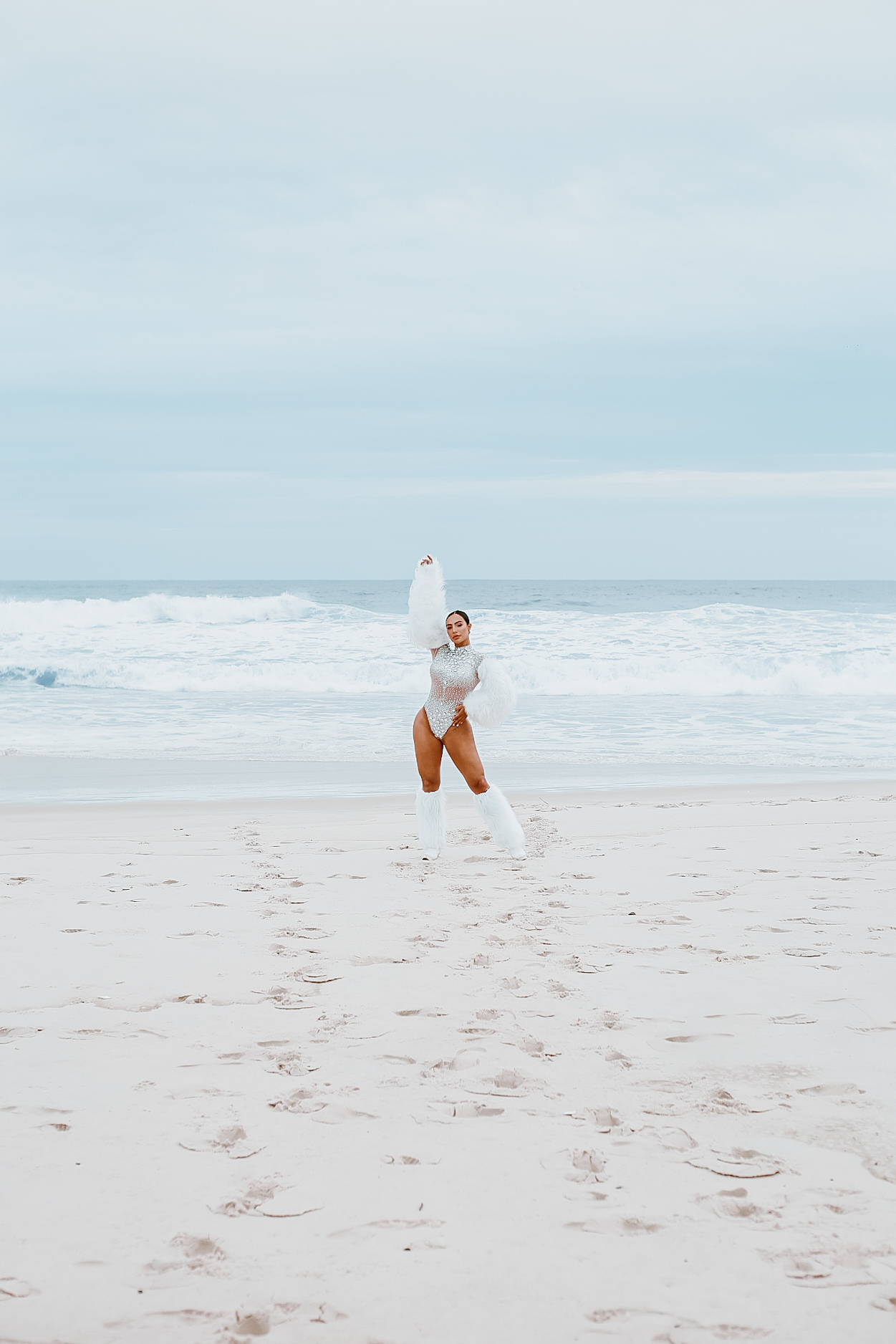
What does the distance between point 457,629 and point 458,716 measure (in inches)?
23.2

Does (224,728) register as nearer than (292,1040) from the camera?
No

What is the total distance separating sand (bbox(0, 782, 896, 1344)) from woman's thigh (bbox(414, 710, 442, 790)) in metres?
0.94

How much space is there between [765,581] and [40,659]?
2830 inches

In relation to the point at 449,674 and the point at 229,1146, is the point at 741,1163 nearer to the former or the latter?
the point at 229,1146

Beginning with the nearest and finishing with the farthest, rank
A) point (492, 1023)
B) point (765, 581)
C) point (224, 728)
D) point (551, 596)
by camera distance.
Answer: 1. point (492, 1023)
2. point (224, 728)
3. point (551, 596)
4. point (765, 581)

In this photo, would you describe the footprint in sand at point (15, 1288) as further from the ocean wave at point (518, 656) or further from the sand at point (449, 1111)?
the ocean wave at point (518, 656)

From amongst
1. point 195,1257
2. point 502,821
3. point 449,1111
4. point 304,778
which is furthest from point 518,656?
point 195,1257

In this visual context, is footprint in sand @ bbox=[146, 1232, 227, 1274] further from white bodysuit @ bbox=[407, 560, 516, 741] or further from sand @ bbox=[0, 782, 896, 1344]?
white bodysuit @ bbox=[407, 560, 516, 741]

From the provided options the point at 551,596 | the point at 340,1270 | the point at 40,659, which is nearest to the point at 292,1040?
the point at 340,1270

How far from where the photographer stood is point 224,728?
1380 centimetres

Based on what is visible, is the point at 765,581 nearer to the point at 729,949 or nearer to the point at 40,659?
the point at 40,659

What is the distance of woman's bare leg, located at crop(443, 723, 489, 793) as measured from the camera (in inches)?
260

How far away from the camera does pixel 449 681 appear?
21.7ft

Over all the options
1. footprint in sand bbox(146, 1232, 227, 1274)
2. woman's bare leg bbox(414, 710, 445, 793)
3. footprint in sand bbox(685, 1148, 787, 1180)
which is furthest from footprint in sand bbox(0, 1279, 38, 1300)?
woman's bare leg bbox(414, 710, 445, 793)
